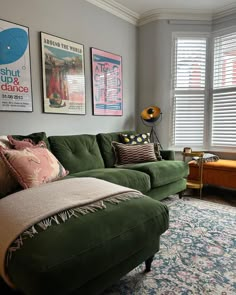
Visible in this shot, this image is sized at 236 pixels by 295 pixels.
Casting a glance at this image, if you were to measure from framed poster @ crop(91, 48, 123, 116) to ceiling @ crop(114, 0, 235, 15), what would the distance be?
76 cm

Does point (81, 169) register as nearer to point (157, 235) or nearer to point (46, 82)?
point (46, 82)

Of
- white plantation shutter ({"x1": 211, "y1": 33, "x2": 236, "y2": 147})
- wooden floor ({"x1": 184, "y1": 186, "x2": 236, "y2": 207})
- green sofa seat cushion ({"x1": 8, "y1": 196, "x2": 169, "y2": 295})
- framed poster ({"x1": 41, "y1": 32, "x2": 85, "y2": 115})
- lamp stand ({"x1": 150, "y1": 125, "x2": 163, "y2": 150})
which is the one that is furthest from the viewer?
lamp stand ({"x1": 150, "y1": 125, "x2": 163, "y2": 150})

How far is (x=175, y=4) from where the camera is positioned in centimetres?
332

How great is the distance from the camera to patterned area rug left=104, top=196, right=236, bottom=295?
1.37 meters

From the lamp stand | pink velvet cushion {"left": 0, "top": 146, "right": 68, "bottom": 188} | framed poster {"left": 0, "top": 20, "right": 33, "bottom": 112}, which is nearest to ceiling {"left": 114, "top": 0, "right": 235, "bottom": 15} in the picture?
framed poster {"left": 0, "top": 20, "right": 33, "bottom": 112}

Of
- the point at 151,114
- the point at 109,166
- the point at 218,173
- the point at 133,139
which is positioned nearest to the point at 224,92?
the point at 151,114

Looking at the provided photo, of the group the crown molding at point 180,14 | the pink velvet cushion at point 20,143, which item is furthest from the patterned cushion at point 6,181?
the crown molding at point 180,14

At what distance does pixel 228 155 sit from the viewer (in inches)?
137

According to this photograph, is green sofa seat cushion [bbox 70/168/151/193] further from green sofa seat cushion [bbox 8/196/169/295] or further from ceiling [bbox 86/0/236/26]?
ceiling [bbox 86/0/236/26]

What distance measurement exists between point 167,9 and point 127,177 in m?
2.83

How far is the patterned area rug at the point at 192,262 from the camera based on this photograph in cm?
137

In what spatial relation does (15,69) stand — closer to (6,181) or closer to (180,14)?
(6,181)

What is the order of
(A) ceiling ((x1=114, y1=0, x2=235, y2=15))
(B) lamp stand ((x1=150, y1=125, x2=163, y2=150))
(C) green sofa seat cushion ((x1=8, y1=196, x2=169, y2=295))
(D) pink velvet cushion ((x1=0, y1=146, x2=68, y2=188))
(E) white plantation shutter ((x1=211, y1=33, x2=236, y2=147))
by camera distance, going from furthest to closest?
(B) lamp stand ((x1=150, y1=125, x2=163, y2=150)) → (E) white plantation shutter ((x1=211, y1=33, x2=236, y2=147)) → (A) ceiling ((x1=114, y1=0, x2=235, y2=15)) → (D) pink velvet cushion ((x1=0, y1=146, x2=68, y2=188)) → (C) green sofa seat cushion ((x1=8, y1=196, x2=169, y2=295))

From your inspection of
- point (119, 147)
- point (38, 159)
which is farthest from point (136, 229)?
point (119, 147)
